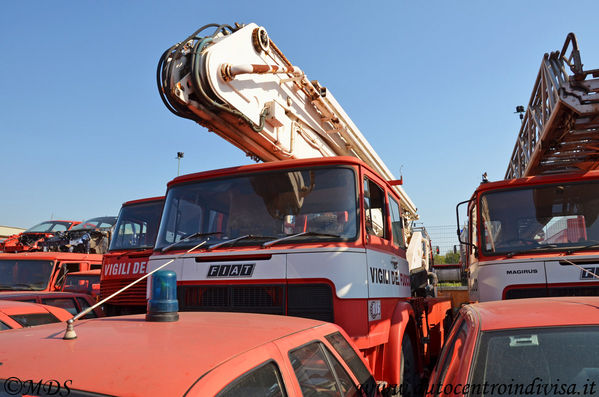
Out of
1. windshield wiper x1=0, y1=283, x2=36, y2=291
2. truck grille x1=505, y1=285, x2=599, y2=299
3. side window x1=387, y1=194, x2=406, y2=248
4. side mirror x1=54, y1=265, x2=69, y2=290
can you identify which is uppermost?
side window x1=387, y1=194, x2=406, y2=248

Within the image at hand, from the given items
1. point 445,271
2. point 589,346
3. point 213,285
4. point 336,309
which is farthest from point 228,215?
point 445,271

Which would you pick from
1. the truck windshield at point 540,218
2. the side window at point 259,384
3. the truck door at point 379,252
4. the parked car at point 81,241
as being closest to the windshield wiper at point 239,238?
the truck door at point 379,252

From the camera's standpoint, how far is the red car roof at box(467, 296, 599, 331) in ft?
8.61

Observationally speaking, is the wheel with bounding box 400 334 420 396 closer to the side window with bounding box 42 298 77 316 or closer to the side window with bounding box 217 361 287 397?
the side window with bounding box 217 361 287 397

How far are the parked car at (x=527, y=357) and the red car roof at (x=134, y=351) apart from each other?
0.90m

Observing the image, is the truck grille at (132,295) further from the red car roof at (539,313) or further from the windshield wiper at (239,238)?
the red car roof at (539,313)

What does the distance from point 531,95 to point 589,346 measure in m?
6.88

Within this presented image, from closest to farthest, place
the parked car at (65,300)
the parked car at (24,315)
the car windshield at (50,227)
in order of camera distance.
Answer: the parked car at (24,315)
the parked car at (65,300)
the car windshield at (50,227)

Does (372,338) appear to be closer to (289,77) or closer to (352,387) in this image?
(352,387)

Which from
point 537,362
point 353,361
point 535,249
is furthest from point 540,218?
point 353,361

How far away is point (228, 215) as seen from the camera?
453cm

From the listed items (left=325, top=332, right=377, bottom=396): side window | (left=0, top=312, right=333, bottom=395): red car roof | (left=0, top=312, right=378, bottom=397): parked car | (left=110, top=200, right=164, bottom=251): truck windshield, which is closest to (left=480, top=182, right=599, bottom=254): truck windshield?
(left=325, top=332, right=377, bottom=396): side window

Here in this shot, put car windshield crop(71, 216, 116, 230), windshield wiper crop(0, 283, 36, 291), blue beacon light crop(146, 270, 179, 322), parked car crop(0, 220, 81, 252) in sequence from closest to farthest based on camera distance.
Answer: blue beacon light crop(146, 270, 179, 322) < windshield wiper crop(0, 283, 36, 291) < car windshield crop(71, 216, 116, 230) < parked car crop(0, 220, 81, 252)

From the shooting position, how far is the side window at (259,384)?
163 cm
